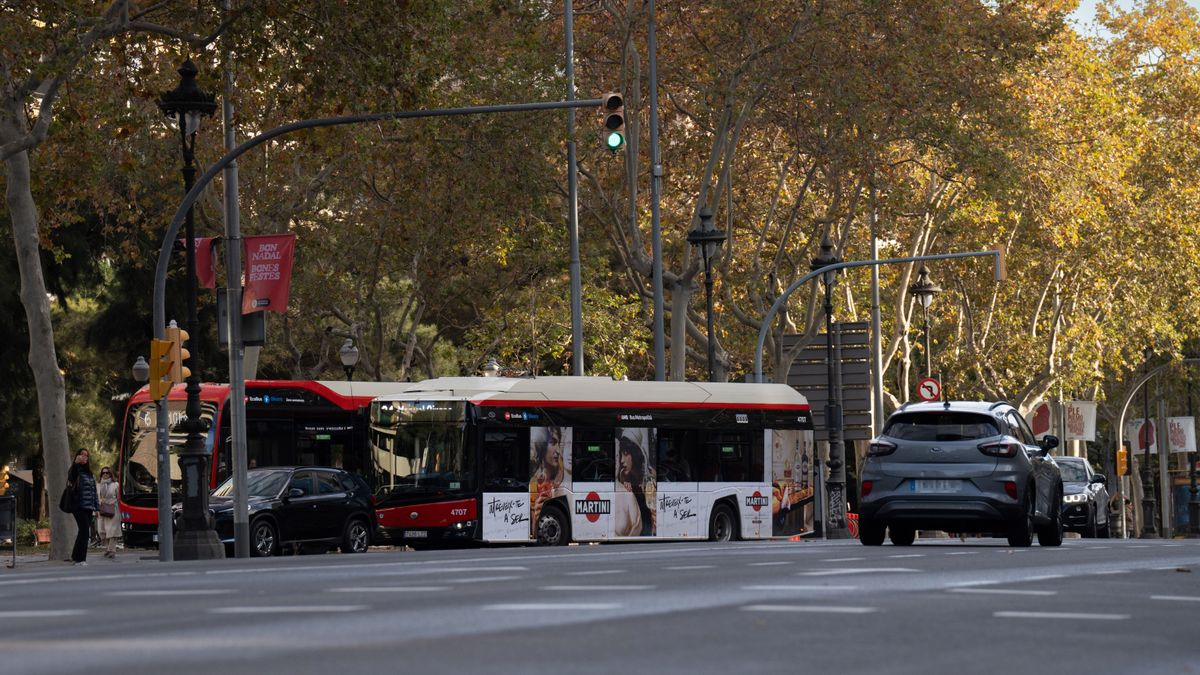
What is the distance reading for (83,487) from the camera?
3044cm

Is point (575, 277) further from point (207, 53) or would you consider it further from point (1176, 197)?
point (1176, 197)

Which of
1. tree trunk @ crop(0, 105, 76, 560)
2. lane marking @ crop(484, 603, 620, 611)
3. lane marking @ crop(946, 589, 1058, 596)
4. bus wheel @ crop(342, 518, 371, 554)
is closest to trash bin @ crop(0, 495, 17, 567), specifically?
tree trunk @ crop(0, 105, 76, 560)

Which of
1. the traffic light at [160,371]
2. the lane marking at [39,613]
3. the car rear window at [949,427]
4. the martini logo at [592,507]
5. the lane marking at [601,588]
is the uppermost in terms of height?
the traffic light at [160,371]

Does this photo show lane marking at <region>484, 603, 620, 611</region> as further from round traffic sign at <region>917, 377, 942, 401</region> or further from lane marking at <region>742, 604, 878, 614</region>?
round traffic sign at <region>917, 377, 942, 401</region>

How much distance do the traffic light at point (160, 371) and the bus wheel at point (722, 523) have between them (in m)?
12.4

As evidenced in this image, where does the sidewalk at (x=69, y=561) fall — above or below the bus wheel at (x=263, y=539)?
below

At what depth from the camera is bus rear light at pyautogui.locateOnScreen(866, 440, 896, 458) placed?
21891mm

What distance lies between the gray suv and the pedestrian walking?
13.1 meters

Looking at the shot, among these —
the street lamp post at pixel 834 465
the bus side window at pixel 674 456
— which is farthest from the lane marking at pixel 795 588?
the street lamp post at pixel 834 465

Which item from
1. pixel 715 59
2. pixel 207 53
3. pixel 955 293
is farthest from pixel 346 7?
pixel 955 293

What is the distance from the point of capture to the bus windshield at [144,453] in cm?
3534

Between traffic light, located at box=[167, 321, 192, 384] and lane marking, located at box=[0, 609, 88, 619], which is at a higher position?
traffic light, located at box=[167, 321, 192, 384]

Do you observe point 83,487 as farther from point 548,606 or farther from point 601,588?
point 548,606

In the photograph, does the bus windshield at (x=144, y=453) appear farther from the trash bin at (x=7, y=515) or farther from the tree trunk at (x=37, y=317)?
the tree trunk at (x=37, y=317)
